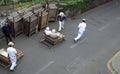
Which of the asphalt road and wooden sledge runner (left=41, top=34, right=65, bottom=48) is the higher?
wooden sledge runner (left=41, top=34, right=65, bottom=48)

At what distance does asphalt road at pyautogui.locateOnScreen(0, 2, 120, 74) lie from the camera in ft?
54.1

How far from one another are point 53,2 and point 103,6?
19.6ft

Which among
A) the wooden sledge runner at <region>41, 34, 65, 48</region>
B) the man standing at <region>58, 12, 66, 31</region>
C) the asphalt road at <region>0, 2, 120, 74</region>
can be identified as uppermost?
the man standing at <region>58, 12, 66, 31</region>

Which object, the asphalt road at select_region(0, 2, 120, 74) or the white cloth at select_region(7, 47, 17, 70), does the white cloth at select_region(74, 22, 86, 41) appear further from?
the white cloth at select_region(7, 47, 17, 70)

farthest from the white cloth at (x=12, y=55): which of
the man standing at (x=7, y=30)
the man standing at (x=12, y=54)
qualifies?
the man standing at (x=7, y=30)

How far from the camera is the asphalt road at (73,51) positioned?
16484mm

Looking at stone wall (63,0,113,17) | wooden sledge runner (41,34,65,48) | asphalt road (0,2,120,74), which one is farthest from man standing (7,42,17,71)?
stone wall (63,0,113,17)

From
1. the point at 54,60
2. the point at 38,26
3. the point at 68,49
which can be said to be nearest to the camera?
the point at 54,60

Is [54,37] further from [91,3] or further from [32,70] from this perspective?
[91,3]

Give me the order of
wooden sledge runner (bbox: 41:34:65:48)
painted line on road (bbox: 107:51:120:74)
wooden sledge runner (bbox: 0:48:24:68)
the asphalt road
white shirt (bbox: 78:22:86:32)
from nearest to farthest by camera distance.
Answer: wooden sledge runner (bbox: 0:48:24:68), the asphalt road, painted line on road (bbox: 107:51:120:74), wooden sledge runner (bbox: 41:34:65:48), white shirt (bbox: 78:22:86:32)

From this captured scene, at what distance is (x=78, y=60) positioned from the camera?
57.3 feet

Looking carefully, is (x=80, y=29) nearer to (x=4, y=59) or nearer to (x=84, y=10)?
(x=84, y=10)

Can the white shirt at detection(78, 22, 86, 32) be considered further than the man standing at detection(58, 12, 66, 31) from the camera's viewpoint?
No

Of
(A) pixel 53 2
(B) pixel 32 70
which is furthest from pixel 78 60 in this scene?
(A) pixel 53 2
